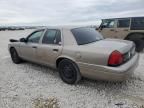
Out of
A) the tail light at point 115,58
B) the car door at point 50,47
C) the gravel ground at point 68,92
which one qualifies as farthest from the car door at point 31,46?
the tail light at point 115,58

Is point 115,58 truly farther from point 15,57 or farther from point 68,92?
point 15,57

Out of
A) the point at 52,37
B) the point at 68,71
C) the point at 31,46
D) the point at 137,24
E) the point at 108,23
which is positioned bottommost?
the point at 68,71

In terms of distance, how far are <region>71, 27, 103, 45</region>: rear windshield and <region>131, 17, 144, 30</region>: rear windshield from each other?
4182 millimetres

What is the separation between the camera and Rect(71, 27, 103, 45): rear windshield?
14.7 feet

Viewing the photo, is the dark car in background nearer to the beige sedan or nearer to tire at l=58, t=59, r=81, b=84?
the beige sedan

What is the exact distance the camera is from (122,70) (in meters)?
3.66

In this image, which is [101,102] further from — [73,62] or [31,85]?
A: [31,85]

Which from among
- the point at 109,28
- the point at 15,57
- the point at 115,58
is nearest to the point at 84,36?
the point at 115,58

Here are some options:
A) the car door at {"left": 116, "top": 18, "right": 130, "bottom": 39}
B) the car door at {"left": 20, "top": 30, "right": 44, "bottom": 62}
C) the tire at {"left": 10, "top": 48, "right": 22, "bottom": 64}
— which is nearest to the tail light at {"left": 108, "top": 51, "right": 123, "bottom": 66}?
the car door at {"left": 20, "top": 30, "right": 44, "bottom": 62}

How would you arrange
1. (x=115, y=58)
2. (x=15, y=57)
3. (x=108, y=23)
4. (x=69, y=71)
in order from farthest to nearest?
(x=108, y=23)
(x=15, y=57)
(x=69, y=71)
(x=115, y=58)

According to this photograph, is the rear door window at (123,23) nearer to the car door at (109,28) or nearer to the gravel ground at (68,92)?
the car door at (109,28)

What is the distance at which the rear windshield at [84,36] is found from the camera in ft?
14.7

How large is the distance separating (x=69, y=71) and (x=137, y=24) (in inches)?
213

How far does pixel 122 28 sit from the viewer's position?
28.8 feet
